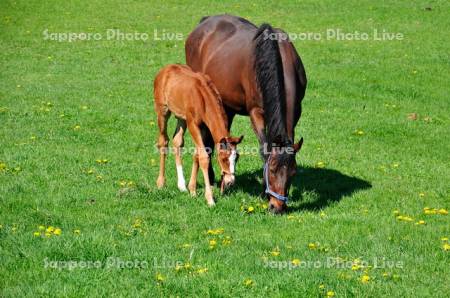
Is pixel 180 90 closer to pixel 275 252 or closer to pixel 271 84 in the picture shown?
pixel 271 84

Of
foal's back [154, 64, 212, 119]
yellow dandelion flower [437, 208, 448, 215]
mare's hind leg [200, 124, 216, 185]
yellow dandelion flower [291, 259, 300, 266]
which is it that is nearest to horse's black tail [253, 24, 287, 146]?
foal's back [154, 64, 212, 119]

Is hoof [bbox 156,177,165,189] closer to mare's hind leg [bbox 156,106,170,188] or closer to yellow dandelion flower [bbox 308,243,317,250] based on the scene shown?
mare's hind leg [bbox 156,106,170,188]

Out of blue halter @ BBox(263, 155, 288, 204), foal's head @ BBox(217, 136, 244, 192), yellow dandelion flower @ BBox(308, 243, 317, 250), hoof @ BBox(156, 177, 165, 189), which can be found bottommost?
hoof @ BBox(156, 177, 165, 189)

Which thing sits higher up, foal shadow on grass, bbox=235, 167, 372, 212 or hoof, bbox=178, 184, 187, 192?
hoof, bbox=178, 184, 187, 192

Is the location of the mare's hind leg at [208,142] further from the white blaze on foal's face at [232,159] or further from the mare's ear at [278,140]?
the mare's ear at [278,140]

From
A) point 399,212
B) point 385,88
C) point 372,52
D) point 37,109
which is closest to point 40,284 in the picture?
point 399,212

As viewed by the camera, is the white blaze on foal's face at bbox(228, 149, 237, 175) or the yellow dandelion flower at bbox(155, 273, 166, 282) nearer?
the yellow dandelion flower at bbox(155, 273, 166, 282)

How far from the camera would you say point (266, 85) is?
9.82 meters

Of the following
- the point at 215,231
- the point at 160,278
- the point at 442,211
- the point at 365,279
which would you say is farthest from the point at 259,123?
the point at 160,278

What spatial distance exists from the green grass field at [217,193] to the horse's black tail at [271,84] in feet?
3.80

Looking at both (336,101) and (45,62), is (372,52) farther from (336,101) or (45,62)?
(45,62)

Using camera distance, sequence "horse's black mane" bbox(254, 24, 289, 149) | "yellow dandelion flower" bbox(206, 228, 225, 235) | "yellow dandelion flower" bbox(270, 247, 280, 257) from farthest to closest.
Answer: "horse's black mane" bbox(254, 24, 289, 149)
"yellow dandelion flower" bbox(206, 228, 225, 235)
"yellow dandelion flower" bbox(270, 247, 280, 257)

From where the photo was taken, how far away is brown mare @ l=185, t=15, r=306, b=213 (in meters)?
9.41

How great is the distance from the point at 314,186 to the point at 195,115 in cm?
254
